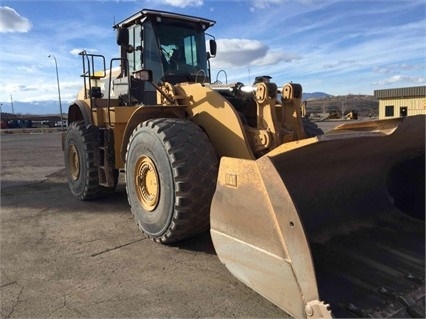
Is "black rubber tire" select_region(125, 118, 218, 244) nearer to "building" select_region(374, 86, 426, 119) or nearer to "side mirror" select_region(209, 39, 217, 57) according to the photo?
"side mirror" select_region(209, 39, 217, 57)

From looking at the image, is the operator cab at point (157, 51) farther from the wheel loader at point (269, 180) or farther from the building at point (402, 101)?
the building at point (402, 101)

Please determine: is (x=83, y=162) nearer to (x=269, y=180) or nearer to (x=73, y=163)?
(x=73, y=163)

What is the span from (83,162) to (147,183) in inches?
90.0

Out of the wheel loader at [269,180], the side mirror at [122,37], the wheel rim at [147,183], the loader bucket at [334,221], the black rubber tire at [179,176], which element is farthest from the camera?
the side mirror at [122,37]

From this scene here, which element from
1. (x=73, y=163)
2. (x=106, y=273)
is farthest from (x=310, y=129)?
(x=73, y=163)

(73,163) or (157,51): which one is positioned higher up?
(157,51)

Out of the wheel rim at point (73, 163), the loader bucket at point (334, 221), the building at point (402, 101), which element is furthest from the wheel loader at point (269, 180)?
the building at point (402, 101)

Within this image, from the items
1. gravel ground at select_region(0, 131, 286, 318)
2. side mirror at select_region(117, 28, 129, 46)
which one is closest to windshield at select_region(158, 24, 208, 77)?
side mirror at select_region(117, 28, 129, 46)

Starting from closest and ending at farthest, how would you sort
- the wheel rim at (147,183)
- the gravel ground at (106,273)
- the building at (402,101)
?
the gravel ground at (106,273) < the wheel rim at (147,183) < the building at (402,101)

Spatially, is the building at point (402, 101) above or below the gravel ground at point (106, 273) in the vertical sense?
above

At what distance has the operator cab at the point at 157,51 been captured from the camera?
19.4 ft

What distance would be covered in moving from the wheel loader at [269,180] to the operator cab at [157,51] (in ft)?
0.06

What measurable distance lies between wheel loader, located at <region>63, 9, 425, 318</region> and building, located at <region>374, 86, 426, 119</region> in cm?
3187

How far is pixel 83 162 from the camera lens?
665 cm
